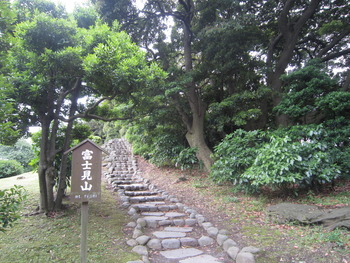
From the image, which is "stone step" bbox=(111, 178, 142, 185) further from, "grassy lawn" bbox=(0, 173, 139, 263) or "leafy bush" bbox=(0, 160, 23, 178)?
"leafy bush" bbox=(0, 160, 23, 178)

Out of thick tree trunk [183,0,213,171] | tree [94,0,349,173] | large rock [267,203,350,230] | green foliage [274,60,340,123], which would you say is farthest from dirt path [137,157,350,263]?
green foliage [274,60,340,123]

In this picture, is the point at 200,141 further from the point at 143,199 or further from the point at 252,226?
the point at 252,226

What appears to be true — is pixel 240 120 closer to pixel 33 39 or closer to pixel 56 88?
pixel 56 88

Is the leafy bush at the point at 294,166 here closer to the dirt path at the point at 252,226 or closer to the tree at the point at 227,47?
the dirt path at the point at 252,226

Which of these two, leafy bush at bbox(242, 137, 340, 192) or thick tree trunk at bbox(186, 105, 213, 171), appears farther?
thick tree trunk at bbox(186, 105, 213, 171)

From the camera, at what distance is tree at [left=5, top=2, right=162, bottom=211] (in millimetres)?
4699

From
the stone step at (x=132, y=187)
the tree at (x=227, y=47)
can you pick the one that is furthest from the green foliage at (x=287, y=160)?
the stone step at (x=132, y=187)

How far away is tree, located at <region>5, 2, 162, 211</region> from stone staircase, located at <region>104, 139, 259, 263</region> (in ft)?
7.93

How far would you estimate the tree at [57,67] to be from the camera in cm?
470

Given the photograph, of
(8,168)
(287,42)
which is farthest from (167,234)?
(8,168)

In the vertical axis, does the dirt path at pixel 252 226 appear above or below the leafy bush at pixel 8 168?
below

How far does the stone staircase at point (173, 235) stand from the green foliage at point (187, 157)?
7.51 ft

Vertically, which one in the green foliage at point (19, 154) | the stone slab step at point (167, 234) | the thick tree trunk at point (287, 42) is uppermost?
the thick tree trunk at point (287, 42)

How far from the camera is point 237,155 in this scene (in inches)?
267
